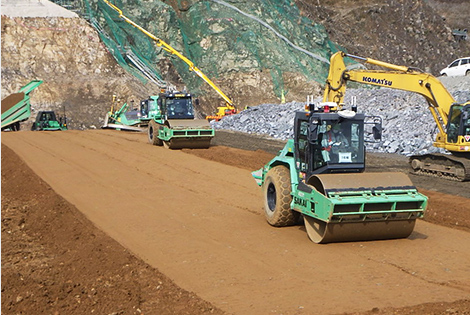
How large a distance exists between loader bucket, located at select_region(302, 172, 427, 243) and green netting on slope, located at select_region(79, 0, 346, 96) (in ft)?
145

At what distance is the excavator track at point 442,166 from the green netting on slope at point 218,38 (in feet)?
115

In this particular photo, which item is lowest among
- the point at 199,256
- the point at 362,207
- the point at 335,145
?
the point at 199,256

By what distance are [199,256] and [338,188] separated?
8.56 ft

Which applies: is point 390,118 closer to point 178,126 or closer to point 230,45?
point 178,126

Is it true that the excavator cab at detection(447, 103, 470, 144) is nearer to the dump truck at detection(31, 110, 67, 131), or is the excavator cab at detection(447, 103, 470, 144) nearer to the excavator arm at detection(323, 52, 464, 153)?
the excavator arm at detection(323, 52, 464, 153)

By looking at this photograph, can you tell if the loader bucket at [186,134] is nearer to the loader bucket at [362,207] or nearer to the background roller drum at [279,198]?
the background roller drum at [279,198]

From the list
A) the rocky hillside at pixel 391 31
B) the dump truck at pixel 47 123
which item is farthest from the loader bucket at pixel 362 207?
the rocky hillside at pixel 391 31

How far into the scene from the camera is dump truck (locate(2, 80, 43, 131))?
41.4 metres

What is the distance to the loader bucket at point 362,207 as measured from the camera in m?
10.3

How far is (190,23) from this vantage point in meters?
59.6

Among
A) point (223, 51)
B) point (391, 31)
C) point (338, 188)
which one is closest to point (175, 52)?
point (223, 51)

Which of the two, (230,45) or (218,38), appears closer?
(230,45)

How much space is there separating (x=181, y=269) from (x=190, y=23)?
5206cm

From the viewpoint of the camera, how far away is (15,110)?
41625 millimetres
